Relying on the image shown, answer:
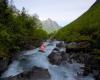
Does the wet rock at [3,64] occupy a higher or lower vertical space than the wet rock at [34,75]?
higher

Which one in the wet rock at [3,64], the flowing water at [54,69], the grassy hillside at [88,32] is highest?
the grassy hillside at [88,32]

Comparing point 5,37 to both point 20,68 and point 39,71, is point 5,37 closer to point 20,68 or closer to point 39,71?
point 20,68

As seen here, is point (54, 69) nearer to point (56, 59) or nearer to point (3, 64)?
point (56, 59)

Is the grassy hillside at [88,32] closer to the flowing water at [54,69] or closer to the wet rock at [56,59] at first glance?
the wet rock at [56,59]

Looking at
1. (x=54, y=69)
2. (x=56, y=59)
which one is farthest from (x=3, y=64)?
(x=56, y=59)

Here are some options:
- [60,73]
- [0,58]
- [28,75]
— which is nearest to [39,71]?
[28,75]

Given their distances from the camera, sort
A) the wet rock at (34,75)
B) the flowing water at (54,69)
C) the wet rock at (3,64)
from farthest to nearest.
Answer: the wet rock at (3,64)
the flowing water at (54,69)
the wet rock at (34,75)

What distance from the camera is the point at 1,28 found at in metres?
59.9

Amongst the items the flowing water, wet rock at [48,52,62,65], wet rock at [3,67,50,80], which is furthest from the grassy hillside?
wet rock at [3,67,50,80]

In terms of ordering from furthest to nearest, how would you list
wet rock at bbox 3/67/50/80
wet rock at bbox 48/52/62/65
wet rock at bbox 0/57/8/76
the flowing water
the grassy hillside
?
the grassy hillside
wet rock at bbox 48/52/62/65
wet rock at bbox 0/57/8/76
the flowing water
wet rock at bbox 3/67/50/80

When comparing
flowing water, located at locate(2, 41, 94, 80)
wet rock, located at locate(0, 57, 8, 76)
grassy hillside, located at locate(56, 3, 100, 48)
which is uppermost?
grassy hillside, located at locate(56, 3, 100, 48)

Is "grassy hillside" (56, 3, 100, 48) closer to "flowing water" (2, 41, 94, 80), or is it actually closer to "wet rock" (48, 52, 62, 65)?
"wet rock" (48, 52, 62, 65)

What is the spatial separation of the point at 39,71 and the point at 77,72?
1058 cm

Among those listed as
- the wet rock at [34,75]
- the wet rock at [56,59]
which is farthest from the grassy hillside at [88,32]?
the wet rock at [34,75]
